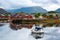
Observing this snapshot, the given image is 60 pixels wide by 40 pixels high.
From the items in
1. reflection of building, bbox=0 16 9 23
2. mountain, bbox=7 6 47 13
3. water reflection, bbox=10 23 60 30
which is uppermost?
mountain, bbox=7 6 47 13

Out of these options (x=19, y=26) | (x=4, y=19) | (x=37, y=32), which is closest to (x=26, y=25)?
(x=19, y=26)

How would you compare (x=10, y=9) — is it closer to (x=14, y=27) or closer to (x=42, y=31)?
(x=14, y=27)

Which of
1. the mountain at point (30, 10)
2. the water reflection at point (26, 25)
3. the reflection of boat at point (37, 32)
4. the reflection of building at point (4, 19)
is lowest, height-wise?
the reflection of boat at point (37, 32)

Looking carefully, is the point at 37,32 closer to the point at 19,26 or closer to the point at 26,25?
the point at 26,25

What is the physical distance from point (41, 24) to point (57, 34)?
1.04 ft

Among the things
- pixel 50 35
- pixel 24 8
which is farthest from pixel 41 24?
pixel 24 8

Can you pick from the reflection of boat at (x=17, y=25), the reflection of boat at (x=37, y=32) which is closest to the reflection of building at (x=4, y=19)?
the reflection of boat at (x=17, y=25)

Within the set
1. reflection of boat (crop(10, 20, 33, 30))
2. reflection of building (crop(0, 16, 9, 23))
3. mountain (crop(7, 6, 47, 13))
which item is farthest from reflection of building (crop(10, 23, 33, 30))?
mountain (crop(7, 6, 47, 13))

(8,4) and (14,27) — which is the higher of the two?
(8,4)

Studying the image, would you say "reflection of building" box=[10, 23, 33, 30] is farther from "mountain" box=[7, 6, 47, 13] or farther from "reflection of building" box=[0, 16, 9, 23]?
"mountain" box=[7, 6, 47, 13]

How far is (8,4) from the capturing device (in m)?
2.53

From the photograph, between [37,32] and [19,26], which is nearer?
[37,32]

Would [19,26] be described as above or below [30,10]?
below

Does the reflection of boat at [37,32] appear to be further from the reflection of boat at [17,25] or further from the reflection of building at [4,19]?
the reflection of building at [4,19]
